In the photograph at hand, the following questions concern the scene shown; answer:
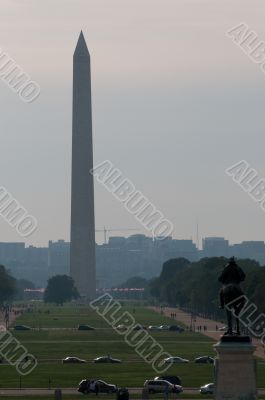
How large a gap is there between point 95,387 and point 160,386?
2.38 meters

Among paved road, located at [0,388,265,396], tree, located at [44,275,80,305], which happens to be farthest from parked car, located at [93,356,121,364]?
tree, located at [44,275,80,305]

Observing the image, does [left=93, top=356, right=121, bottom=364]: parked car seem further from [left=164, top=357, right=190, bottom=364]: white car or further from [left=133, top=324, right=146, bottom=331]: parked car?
[left=133, top=324, right=146, bottom=331]: parked car

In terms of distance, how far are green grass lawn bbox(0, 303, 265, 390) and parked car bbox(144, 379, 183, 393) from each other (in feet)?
3.99

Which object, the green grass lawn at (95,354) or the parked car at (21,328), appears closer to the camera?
the green grass lawn at (95,354)

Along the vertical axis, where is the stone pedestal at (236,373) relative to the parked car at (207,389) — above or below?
below

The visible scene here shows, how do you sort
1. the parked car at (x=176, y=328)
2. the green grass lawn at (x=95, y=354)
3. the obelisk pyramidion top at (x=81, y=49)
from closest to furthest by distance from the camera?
the green grass lawn at (x=95, y=354)
the parked car at (x=176, y=328)
the obelisk pyramidion top at (x=81, y=49)

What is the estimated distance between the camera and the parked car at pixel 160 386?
52.1 m

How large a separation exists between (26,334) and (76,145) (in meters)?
70.6

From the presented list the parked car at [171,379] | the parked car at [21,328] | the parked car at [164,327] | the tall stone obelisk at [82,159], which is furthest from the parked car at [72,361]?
the tall stone obelisk at [82,159]

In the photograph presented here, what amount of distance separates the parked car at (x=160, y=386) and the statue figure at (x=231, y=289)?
22806 millimetres

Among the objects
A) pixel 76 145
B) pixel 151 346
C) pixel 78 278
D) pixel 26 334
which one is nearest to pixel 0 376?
pixel 151 346

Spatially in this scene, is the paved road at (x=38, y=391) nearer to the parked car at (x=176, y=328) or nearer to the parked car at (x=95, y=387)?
the parked car at (x=95, y=387)

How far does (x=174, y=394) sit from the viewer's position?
51781 mm

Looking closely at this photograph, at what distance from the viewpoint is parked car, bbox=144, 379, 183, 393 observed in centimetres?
5209
